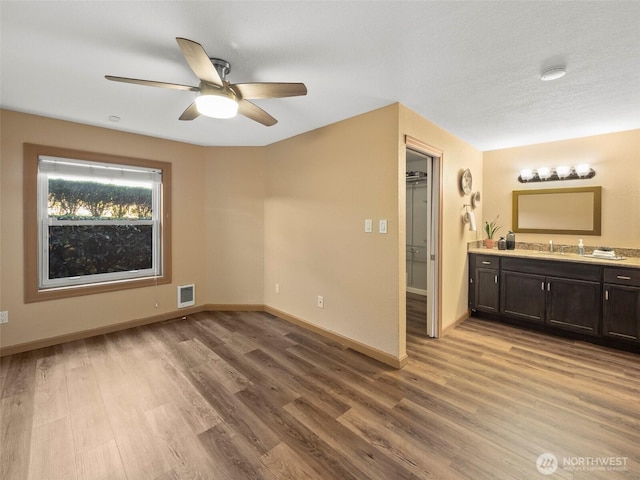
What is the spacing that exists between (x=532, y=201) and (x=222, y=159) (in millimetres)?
4241

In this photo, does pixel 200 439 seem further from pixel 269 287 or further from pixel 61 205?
pixel 61 205

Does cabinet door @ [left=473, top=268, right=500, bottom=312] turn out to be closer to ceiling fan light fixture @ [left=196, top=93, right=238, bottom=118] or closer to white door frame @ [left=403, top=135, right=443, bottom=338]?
white door frame @ [left=403, top=135, right=443, bottom=338]

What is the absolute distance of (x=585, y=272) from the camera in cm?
305

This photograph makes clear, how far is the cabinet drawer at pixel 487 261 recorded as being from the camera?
3.64 metres

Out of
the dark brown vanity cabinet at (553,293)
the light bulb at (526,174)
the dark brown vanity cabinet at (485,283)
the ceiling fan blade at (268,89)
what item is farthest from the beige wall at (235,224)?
the light bulb at (526,174)

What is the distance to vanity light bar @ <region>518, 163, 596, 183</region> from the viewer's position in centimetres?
345

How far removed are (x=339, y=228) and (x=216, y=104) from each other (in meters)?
1.67

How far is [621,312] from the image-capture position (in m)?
2.86

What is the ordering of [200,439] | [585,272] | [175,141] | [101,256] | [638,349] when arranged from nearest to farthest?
[200,439] < [638,349] < [585,272] < [101,256] < [175,141]

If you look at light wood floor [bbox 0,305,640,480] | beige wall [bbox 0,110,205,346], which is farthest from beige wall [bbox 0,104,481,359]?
light wood floor [bbox 0,305,640,480]

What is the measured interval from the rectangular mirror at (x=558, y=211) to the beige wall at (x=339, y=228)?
2.48 m

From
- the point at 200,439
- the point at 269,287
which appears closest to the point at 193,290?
the point at 269,287

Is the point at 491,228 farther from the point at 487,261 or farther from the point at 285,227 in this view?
the point at 285,227

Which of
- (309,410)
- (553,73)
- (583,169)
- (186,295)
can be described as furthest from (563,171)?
(186,295)
